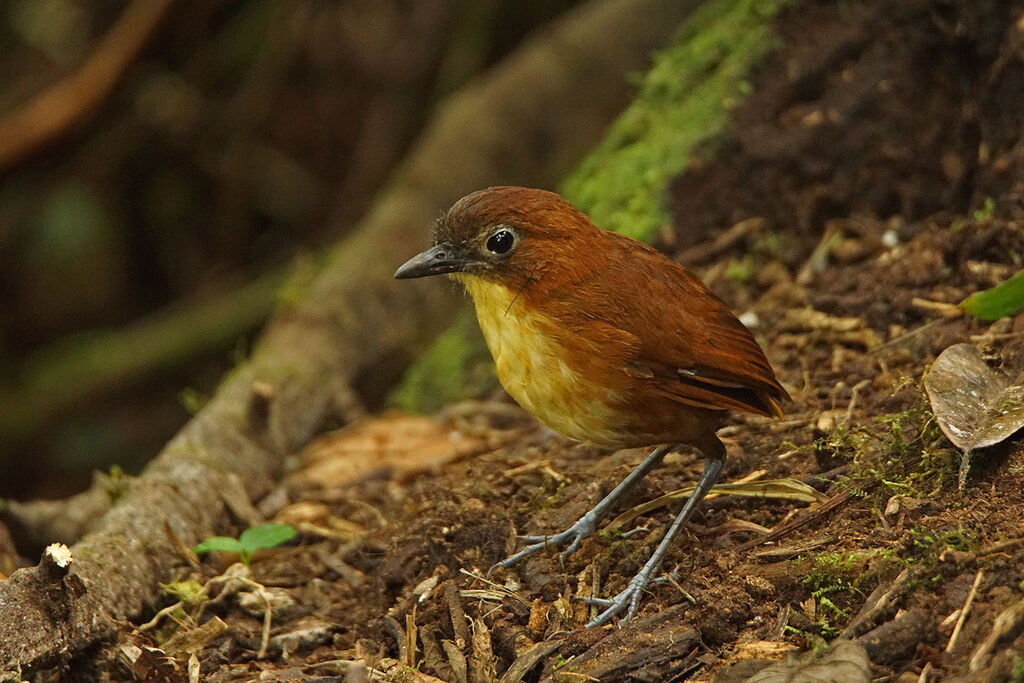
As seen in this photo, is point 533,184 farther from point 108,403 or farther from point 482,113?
point 108,403

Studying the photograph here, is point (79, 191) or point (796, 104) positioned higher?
point (79, 191)

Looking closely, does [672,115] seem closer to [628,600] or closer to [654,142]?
[654,142]

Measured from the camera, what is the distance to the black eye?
10.9 feet

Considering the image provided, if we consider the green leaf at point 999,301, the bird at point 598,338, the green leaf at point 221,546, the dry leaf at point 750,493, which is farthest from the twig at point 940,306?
the green leaf at point 221,546

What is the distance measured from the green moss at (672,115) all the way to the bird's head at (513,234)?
1784 mm

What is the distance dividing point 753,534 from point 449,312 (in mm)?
3013

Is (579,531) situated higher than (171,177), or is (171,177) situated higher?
(171,177)

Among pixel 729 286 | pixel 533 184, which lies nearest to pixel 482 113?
pixel 533 184

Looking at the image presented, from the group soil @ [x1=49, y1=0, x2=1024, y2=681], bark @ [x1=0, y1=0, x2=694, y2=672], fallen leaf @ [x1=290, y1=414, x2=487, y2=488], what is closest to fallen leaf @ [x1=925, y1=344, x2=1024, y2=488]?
soil @ [x1=49, y1=0, x2=1024, y2=681]

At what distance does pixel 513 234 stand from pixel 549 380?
1.62 feet

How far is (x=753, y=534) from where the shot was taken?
3148mm

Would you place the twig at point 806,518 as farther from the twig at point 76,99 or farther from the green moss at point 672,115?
the twig at point 76,99

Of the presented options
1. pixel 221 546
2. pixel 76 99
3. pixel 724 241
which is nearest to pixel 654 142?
pixel 724 241

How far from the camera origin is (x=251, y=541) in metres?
3.59
